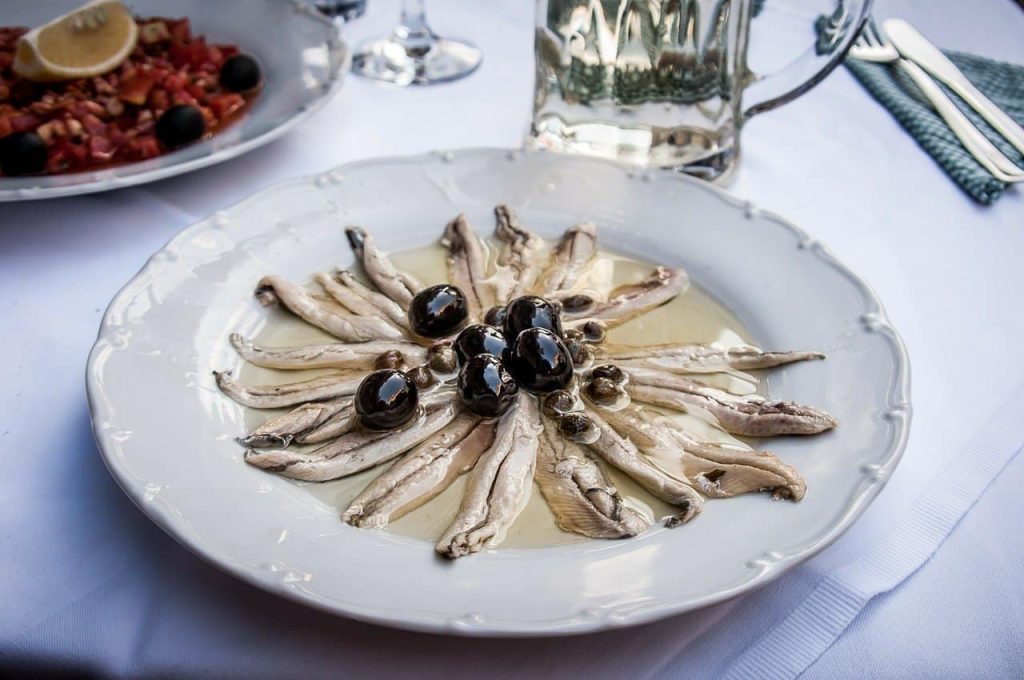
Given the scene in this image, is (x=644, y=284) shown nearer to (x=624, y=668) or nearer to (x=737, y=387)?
(x=737, y=387)

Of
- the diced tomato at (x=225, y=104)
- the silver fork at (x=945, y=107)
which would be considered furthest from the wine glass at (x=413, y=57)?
the silver fork at (x=945, y=107)

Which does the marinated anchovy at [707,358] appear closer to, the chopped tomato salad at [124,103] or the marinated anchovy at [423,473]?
the marinated anchovy at [423,473]

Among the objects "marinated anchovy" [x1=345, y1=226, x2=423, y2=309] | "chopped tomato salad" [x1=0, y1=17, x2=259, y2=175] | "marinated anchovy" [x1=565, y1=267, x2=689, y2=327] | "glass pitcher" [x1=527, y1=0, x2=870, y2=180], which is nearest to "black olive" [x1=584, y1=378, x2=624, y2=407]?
"marinated anchovy" [x1=565, y1=267, x2=689, y2=327]

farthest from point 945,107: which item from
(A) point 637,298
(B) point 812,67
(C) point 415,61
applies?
(C) point 415,61

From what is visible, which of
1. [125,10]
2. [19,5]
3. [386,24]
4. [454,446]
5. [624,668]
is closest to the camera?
[624,668]

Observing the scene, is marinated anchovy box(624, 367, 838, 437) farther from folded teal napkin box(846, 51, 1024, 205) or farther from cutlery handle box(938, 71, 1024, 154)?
cutlery handle box(938, 71, 1024, 154)

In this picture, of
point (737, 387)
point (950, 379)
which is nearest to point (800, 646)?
point (737, 387)
